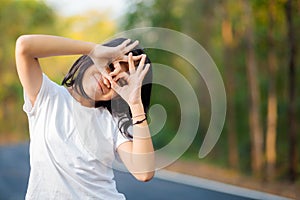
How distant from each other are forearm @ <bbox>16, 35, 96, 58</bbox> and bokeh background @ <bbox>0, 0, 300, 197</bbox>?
23.9 feet

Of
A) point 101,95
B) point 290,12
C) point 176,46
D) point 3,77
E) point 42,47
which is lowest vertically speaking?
point 3,77

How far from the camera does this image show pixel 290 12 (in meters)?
8.96

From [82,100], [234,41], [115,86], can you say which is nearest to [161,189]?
[234,41]

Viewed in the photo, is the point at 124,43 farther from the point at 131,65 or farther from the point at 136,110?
the point at 136,110

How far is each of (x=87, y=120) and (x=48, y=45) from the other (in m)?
0.31

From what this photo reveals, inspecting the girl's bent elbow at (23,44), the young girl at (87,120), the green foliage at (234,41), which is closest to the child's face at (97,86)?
the young girl at (87,120)

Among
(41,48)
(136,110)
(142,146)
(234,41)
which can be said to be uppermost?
(41,48)

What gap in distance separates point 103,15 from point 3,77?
52.6 feet

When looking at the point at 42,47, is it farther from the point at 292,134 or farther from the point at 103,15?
the point at 103,15

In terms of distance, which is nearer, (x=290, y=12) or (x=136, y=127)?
(x=136, y=127)

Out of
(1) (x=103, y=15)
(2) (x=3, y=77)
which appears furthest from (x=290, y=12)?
(1) (x=103, y=15)

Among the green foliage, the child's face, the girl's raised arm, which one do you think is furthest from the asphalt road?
the girl's raised arm

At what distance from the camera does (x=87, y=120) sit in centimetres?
201

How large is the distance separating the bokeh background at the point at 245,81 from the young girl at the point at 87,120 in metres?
7.16
